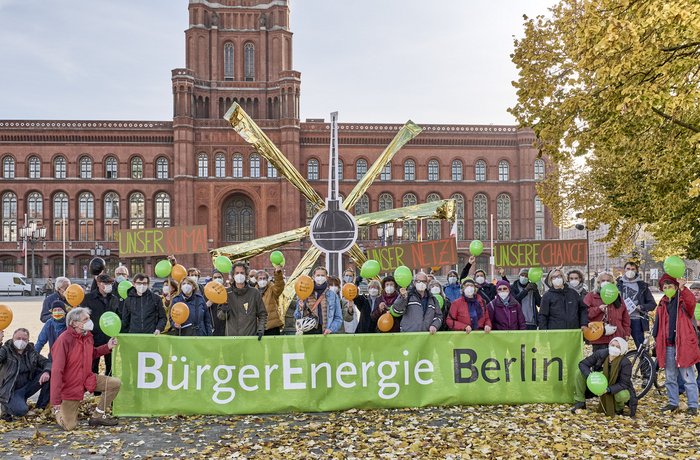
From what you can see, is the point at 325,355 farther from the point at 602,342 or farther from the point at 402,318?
the point at 602,342

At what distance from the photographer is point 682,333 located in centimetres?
799

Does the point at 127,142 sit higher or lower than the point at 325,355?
higher

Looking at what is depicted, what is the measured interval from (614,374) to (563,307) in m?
1.31

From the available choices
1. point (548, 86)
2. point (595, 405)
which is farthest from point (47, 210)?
point (595, 405)

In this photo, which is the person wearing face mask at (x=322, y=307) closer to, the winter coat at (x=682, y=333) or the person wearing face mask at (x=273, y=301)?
the person wearing face mask at (x=273, y=301)

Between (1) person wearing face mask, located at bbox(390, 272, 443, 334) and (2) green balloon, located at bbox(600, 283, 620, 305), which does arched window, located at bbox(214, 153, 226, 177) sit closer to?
(1) person wearing face mask, located at bbox(390, 272, 443, 334)

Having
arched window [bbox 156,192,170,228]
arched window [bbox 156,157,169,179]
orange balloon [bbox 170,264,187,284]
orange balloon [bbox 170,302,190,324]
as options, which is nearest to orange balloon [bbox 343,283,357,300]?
orange balloon [bbox 170,302,190,324]

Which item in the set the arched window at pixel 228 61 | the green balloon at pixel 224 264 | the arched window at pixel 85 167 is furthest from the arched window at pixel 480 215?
the green balloon at pixel 224 264

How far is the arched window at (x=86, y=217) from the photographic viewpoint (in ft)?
183

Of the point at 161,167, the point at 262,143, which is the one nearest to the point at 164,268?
the point at 262,143

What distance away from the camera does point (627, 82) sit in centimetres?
959

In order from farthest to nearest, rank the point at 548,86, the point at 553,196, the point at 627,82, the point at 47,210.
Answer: the point at 47,210, the point at 553,196, the point at 548,86, the point at 627,82

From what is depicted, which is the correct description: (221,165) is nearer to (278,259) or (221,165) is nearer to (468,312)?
(278,259)

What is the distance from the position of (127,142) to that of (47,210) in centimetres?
949
